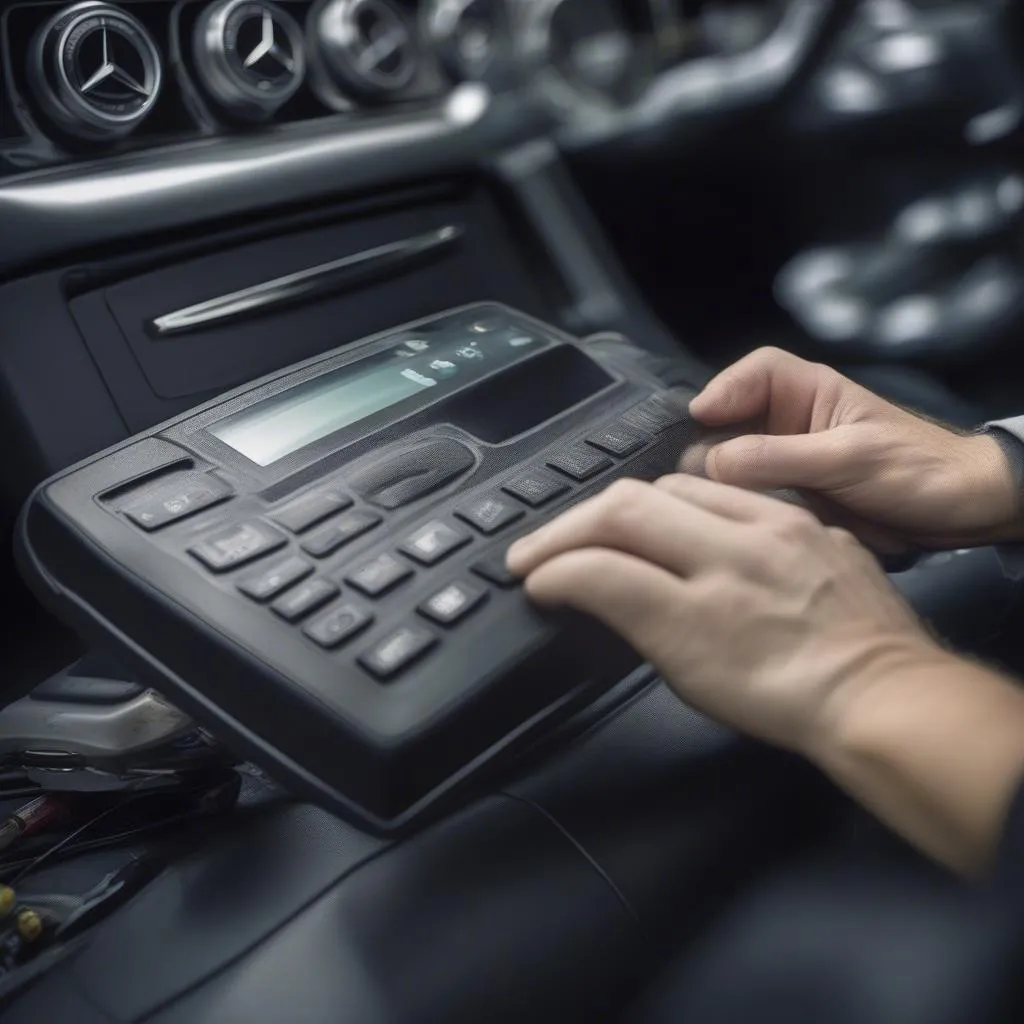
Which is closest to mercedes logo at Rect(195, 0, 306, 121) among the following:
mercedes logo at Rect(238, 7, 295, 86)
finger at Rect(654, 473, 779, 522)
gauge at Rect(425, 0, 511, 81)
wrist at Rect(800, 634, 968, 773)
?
mercedes logo at Rect(238, 7, 295, 86)

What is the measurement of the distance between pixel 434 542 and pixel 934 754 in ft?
0.69

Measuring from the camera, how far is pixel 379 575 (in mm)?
449

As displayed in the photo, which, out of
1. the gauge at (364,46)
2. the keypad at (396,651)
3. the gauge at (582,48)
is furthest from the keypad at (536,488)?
the gauge at (582,48)

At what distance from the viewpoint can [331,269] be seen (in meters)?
0.67

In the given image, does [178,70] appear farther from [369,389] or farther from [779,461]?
[779,461]

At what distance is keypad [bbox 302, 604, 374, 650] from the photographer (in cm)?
42

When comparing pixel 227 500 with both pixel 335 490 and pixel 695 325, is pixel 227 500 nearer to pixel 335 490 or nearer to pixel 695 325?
pixel 335 490

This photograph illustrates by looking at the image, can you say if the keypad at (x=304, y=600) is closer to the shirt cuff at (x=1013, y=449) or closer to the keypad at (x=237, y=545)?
the keypad at (x=237, y=545)

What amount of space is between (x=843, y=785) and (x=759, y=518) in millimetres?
108

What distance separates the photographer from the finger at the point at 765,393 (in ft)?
1.94

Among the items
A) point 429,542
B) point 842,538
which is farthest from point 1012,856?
point 429,542

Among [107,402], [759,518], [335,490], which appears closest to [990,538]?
[759,518]

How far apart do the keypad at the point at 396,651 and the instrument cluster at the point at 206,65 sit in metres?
0.33

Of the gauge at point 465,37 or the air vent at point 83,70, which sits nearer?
the air vent at point 83,70
